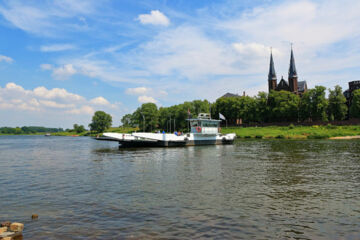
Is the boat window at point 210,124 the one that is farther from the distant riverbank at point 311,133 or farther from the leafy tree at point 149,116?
the leafy tree at point 149,116

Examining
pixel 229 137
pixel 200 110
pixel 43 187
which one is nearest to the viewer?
pixel 43 187

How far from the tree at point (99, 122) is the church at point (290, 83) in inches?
4639

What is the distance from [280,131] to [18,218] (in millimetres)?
99022

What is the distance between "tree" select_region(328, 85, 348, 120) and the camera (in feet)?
330

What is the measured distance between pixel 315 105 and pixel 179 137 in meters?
72.2

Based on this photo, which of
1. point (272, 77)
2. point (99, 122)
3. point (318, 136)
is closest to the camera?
point (318, 136)

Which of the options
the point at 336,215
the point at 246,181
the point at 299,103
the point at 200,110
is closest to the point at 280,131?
the point at 299,103

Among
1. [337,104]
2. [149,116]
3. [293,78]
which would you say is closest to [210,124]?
[337,104]

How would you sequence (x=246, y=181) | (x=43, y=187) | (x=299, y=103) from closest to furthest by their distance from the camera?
A: (x=43, y=187), (x=246, y=181), (x=299, y=103)

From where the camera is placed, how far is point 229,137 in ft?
220

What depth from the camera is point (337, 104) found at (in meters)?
101

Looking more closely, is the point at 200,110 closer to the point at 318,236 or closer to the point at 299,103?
the point at 299,103

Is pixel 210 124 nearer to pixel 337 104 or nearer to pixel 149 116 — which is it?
pixel 337 104

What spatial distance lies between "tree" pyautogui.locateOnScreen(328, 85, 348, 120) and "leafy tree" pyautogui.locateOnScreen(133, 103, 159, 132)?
85538 millimetres
